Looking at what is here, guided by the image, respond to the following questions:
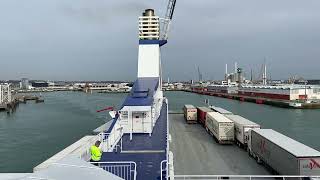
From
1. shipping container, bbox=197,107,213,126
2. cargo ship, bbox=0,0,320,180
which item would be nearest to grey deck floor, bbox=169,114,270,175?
cargo ship, bbox=0,0,320,180

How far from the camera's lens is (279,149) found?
696 inches

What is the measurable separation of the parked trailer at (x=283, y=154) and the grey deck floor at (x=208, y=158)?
110cm

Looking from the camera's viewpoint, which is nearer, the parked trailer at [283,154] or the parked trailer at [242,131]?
the parked trailer at [283,154]

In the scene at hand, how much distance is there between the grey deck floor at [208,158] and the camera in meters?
20.1

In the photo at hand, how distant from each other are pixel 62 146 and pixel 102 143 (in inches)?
881

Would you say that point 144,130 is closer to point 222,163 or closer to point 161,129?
point 161,129

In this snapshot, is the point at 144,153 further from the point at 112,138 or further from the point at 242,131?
the point at 242,131

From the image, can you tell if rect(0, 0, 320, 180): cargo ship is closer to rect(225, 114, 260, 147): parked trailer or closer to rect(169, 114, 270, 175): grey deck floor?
rect(169, 114, 270, 175): grey deck floor

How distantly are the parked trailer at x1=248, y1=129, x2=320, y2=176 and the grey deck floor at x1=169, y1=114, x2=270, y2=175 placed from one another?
1.10 metres

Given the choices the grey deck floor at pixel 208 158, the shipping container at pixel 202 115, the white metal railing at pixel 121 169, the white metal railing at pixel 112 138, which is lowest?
the grey deck floor at pixel 208 158

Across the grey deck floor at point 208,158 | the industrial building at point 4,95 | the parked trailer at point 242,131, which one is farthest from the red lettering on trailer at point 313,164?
the industrial building at point 4,95

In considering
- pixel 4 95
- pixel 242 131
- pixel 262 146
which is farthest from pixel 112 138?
pixel 4 95

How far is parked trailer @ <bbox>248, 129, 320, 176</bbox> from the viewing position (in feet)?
50.7

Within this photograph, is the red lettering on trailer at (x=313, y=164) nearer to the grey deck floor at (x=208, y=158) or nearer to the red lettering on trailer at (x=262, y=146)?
the grey deck floor at (x=208, y=158)
